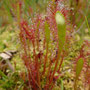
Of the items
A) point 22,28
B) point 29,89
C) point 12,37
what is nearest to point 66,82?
point 29,89

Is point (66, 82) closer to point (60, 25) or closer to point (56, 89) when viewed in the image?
point (56, 89)

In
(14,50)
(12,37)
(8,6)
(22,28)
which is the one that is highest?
(8,6)

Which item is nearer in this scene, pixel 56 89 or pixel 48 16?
pixel 48 16

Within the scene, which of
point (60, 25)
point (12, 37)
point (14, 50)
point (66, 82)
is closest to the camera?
point (60, 25)

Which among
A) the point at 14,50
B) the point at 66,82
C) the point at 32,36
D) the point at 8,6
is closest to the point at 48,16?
the point at 32,36

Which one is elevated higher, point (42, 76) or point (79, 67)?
point (79, 67)

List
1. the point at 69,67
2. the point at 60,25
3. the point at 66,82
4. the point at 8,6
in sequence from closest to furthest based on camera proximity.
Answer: the point at 60,25 → the point at 66,82 → the point at 69,67 → the point at 8,6

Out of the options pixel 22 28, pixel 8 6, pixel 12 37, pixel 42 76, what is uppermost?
pixel 8 6

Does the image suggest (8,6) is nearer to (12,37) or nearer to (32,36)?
(12,37)

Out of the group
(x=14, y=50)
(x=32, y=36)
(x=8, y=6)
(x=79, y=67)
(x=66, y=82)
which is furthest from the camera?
(x=8, y=6)
